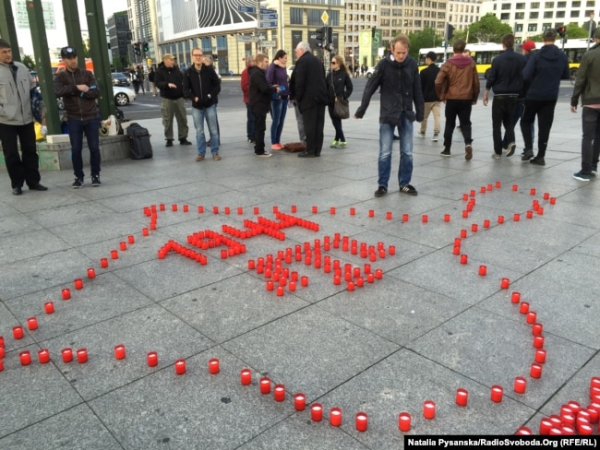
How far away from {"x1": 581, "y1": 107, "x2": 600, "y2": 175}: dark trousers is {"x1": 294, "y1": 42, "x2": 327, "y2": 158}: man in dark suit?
4.95 m

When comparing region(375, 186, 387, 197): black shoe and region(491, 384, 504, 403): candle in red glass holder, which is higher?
region(375, 186, 387, 197): black shoe

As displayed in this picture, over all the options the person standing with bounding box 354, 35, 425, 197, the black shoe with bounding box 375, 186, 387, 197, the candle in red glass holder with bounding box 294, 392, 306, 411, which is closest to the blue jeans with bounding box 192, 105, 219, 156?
the person standing with bounding box 354, 35, 425, 197

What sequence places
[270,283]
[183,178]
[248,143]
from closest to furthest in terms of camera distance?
[270,283]
[183,178]
[248,143]

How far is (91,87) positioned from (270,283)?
18.0ft

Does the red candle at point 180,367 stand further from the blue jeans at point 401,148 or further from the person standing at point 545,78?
the person standing at point 545,78

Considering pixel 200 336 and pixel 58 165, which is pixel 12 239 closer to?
pixel 200 336

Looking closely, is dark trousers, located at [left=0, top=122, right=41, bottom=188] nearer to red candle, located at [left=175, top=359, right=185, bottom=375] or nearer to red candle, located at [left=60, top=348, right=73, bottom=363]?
red candle, located at [left=60, top=348, right=73, bottom=363]

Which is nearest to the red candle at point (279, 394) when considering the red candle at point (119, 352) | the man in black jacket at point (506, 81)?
the red candle at point (119, 352)

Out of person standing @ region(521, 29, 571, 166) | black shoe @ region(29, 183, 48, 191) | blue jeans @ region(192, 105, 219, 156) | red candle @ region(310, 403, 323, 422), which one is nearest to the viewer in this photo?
red candle @ region(310, 403, 323, 422)

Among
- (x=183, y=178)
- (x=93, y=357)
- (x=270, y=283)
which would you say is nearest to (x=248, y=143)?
(x=183, y=178)

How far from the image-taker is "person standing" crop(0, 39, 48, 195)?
7738 millimetres

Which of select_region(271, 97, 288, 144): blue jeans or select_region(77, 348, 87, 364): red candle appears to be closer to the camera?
select_region(77, 348, 87, 364): red candle

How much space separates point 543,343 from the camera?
364cm

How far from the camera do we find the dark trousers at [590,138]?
27.2 ft
